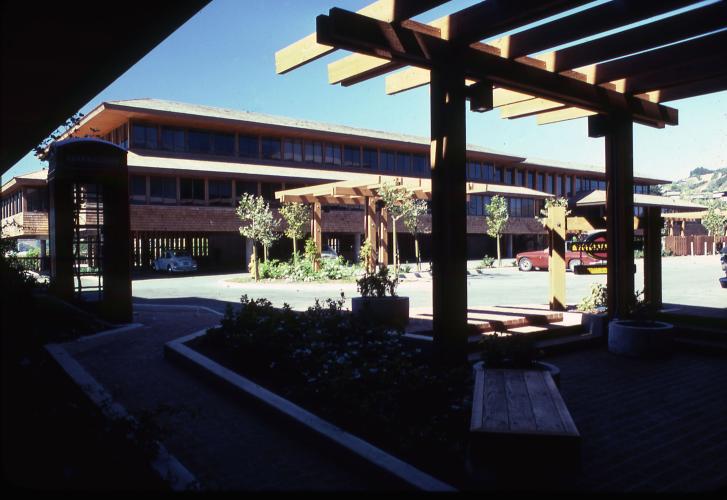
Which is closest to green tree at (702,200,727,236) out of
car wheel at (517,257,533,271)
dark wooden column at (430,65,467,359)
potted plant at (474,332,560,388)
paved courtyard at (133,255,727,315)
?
car wheel at (517,257,533,271)

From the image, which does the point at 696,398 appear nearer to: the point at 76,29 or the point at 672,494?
the point at 672,494

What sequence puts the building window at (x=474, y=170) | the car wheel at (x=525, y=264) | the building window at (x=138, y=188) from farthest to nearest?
the building window at (x=474, y=170) < the building window at (x=138, y=188) < the car wheel at (x=525, y=264)

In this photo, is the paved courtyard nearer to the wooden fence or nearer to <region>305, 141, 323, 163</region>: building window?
<region>305, 141, 323, 163</region>: building window

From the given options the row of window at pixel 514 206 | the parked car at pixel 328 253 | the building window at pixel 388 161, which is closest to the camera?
the parked car at pixel 328 253

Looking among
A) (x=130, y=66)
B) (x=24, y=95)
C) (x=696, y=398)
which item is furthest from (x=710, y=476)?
(x=24, y=95)

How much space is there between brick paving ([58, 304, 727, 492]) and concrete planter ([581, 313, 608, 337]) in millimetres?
Answer: 624

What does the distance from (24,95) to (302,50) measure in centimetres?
248

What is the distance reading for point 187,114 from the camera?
31406 millimetres

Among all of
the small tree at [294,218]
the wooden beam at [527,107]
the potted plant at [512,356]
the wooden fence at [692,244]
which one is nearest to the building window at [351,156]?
the small tree at [294,218]

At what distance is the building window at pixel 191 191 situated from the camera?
31.0 meters

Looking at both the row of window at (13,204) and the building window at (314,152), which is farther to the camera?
the building window at (314,152)

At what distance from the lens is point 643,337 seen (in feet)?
21.8

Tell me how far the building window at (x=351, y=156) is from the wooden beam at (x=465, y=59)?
108 ft

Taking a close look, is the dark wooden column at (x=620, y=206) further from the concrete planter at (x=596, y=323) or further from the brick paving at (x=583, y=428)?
the brick paving at (x=583, y=428)
